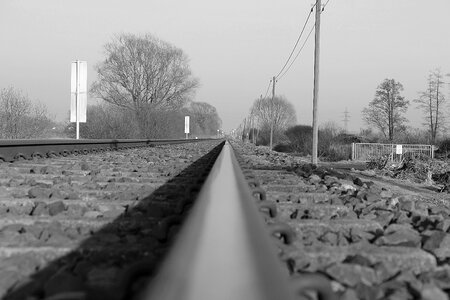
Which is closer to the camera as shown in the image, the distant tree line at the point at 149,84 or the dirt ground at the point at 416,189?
the dirt ground at the point at 416,189

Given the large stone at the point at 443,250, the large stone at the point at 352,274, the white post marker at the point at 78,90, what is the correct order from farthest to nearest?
the white post marker at the point at 78,90
the large stone at the point at 443,250
the large stone at the point at 352,274

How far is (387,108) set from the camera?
59.8m

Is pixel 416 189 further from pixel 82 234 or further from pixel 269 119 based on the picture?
pixel 269 119

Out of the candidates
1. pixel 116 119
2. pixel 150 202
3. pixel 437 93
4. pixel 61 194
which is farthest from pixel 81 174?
pixel 437 93

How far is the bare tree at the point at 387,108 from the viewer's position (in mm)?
59062

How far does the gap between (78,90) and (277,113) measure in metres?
74.6

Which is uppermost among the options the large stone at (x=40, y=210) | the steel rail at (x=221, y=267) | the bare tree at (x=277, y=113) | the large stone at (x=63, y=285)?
the bare tree at (x=277, y=113)

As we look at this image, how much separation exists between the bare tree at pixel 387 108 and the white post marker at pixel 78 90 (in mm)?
49872

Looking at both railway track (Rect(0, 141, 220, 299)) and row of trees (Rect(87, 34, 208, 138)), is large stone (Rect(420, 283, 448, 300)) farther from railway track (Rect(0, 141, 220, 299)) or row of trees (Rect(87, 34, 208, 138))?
row of trees (Rect(87, 34, 208, 138))

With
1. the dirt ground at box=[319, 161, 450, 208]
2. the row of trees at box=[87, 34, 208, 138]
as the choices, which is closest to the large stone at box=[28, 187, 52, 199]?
the dirt ground at box=[319, 161, 450, 208]

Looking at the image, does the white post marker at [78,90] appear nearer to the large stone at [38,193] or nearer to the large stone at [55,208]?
the large stone at [38,193]

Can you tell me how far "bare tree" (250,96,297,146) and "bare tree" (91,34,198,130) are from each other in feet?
76.8

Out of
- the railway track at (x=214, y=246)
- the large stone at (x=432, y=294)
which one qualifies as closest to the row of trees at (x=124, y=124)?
the railway track at (x=214, y=246)

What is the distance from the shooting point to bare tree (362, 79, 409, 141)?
194ft
